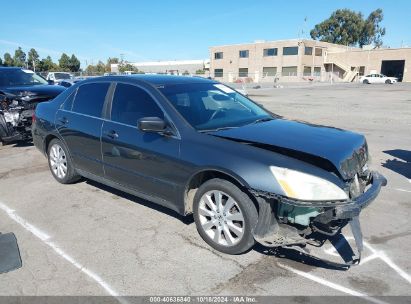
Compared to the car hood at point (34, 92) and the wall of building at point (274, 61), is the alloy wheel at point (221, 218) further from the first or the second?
the wall of building at point (274, 61)

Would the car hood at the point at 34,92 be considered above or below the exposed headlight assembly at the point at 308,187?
above

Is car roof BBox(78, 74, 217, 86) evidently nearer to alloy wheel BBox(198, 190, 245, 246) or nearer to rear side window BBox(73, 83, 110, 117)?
rear side window BBox(73, 83, 110, 117)

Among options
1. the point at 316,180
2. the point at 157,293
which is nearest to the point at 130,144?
the point at 157,293

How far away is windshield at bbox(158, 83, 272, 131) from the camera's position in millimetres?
4230

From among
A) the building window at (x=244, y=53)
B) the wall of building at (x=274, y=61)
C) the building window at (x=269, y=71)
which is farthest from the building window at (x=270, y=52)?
the building window at (x=244, y=53)

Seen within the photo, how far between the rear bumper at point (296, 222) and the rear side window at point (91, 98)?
266 cm

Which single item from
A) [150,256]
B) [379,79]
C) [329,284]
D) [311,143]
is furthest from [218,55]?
[329,284]

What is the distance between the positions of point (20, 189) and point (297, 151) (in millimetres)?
4392

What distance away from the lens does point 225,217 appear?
12.1 feet

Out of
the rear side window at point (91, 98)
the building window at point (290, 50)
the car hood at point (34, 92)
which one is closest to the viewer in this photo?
the rear side window at point (91, 98)

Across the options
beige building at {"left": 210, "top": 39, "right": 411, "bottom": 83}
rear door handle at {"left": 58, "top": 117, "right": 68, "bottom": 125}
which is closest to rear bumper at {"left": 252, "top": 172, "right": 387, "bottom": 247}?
rear door handle at {"left": 58, "top": 117, "right": 68, "bottom": 125}

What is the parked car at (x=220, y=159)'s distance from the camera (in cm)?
333

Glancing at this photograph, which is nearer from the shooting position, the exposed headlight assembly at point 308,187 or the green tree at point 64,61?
the exposed headlight assembly at point 308,187

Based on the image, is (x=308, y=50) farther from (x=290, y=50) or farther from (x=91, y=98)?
(x=91, y=98)
